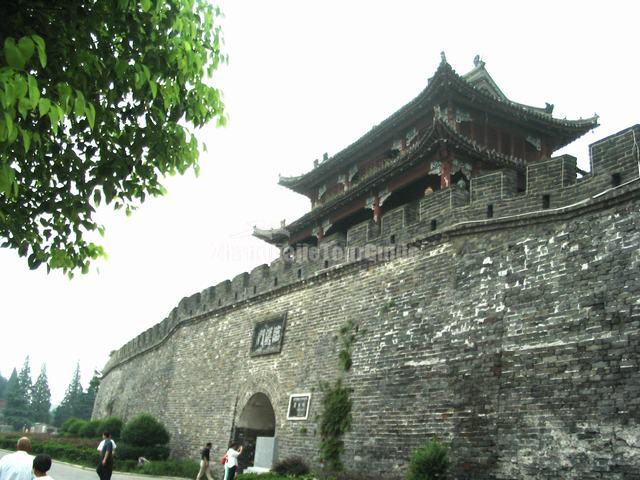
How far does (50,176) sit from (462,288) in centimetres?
593

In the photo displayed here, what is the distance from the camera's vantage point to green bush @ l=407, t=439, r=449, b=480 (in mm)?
8023

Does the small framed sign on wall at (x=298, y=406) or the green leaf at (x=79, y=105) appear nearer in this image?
the green leaf at (x=79, y=105)

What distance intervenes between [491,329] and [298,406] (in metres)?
4.66

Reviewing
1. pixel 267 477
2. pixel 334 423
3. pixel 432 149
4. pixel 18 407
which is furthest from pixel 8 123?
pixel 18 407

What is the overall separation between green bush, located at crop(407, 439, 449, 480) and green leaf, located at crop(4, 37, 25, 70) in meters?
6.76

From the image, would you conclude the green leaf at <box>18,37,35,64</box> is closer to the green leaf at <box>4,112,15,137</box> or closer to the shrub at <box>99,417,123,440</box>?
the green leaf at <box>4,112,15,137</box>

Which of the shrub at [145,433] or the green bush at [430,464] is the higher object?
the green bush at [430,464]

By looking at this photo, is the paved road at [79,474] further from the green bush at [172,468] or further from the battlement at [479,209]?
the battlement at [479,209]

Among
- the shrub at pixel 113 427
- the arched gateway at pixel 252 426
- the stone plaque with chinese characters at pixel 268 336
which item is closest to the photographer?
the stone plaque with chinese characters at pixel 268 336

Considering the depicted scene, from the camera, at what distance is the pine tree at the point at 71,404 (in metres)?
52.8

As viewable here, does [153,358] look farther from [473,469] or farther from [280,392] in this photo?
[473,469]

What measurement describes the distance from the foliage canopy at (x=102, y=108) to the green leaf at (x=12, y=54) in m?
0.80

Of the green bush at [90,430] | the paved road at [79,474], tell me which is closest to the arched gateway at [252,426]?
the paved road at [79,474]

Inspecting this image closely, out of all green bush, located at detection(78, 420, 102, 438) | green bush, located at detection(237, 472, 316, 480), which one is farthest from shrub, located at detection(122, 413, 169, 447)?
green bush, located at detection(78, 420, 102, 438)
